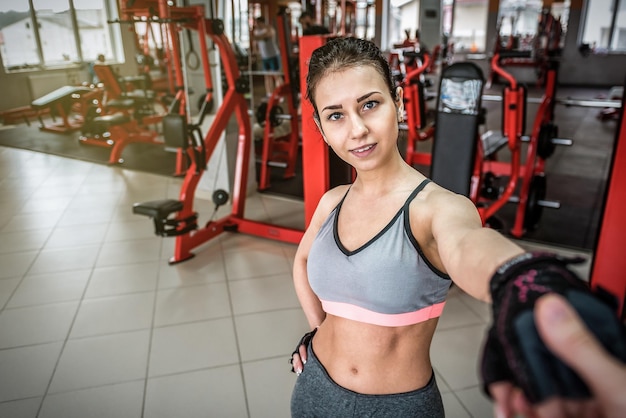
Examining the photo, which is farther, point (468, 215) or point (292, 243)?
point (292, 243)

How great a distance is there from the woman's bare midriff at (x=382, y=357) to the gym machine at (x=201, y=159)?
2469mm

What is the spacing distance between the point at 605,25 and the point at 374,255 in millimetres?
14056

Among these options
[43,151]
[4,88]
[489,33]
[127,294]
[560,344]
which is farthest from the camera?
[489,33]

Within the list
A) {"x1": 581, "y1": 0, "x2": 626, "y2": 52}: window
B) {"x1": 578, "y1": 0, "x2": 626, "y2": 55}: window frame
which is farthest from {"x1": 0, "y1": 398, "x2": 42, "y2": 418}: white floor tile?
{"x1": 581, "y1": 0, "x2": 626, "y2": 52}: window

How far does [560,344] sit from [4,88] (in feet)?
10.1

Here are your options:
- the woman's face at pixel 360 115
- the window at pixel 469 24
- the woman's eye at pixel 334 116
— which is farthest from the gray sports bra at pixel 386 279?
the window at pixel 469 24

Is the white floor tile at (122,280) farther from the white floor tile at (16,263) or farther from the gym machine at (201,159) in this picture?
the white floor tile at (16,263)

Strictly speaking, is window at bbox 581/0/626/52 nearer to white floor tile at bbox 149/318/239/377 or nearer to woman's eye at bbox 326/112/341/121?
white floor tile at bbox 149/318/239/377

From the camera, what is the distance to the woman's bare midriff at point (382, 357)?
0.97 m

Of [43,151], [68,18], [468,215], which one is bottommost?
[43,151]

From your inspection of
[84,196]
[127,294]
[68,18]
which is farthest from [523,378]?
[84,196]

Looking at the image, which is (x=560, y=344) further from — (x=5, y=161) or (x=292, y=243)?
(x=5, y=161)

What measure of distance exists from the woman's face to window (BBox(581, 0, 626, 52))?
44.5 feet

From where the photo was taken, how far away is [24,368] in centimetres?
229
